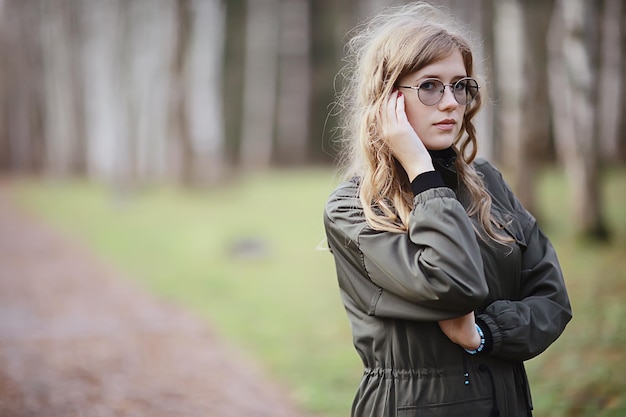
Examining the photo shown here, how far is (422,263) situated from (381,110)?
615 mm

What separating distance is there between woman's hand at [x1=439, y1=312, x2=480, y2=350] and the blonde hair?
334mm

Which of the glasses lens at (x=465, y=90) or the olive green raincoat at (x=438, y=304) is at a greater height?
the glasses lens at (x=465, y=90)

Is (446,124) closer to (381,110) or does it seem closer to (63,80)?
(381,110)

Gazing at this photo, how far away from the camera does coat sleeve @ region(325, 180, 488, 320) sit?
7.35 feet

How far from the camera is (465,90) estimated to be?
2625 mm

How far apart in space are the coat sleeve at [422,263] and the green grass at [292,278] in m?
0.58

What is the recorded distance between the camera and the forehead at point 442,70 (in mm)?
2525

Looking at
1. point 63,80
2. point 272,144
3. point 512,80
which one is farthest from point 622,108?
point 63,80

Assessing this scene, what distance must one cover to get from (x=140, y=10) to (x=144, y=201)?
7962mm

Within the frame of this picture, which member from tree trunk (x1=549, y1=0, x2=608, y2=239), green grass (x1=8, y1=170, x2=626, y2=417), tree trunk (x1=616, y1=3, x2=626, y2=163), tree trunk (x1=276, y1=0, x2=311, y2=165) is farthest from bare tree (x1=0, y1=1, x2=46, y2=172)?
tree trunk (x1=549, y1=0, x2=608, y2=239)

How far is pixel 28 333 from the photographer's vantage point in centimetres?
784

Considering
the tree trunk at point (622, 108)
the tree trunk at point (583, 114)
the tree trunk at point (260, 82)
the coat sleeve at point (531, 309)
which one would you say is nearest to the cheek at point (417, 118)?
the coat sleeve at point (531, 309)

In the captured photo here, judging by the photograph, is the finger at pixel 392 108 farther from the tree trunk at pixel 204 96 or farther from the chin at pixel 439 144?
the tree trunk at pixel 204 96

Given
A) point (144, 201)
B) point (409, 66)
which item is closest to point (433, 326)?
point (409, 66)
